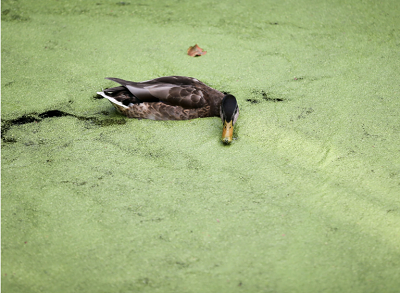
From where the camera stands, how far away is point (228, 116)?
8.18 ft

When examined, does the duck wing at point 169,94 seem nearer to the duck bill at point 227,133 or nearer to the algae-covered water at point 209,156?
the algae-covered water at point 209,156

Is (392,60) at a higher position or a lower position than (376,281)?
higher

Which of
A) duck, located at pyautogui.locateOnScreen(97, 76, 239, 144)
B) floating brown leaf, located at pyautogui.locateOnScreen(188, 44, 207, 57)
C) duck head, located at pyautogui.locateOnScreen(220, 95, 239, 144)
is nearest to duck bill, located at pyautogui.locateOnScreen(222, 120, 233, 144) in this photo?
duck head, located at pyautogui.locateOnScreen(220, 95, 239, 144)

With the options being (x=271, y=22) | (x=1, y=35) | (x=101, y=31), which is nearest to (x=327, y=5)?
(x=271, y=22)

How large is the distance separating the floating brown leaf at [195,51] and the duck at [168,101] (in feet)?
2.22

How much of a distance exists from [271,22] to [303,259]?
2655mm

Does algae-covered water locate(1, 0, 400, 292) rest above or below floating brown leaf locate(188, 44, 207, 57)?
below

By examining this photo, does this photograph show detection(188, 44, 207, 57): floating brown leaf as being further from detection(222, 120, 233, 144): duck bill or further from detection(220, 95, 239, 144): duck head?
detection(222, 120, 233, 144): duck bill

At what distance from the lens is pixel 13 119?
8.86 ft

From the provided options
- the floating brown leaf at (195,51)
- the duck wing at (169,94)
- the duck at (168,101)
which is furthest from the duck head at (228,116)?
the floating brown leaf at (195,51)

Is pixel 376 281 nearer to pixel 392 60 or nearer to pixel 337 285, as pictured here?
pixel 337 285

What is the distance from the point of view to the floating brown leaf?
10.9 feet

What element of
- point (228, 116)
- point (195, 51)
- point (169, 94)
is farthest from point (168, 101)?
point (195, 51)

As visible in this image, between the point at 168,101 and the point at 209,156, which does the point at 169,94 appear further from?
the point at 209,156
